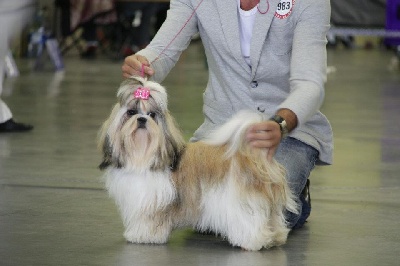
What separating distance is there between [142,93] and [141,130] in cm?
11

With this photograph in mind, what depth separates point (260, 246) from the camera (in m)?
3.27

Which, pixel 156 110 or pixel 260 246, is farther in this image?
pixel 260 246

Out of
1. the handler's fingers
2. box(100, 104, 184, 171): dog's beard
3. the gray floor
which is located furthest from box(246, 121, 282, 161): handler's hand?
the gray floor

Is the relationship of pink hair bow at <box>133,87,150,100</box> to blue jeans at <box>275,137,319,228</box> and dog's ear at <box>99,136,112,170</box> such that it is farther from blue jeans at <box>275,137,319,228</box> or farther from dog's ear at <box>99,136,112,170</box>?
blue jeans at <box>275,137,319,228</box>

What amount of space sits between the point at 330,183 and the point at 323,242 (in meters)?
1.22

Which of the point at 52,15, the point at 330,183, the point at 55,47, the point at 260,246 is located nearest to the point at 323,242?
the point at 260,246

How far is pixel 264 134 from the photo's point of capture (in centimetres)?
297

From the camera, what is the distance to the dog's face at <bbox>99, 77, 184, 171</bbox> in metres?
3.04

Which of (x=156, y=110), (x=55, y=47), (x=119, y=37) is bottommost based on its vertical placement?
(x=119, y=37)

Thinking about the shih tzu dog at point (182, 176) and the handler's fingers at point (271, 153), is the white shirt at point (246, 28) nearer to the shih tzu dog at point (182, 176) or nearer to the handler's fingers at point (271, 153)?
the shih tzu dog at point (182, 176)

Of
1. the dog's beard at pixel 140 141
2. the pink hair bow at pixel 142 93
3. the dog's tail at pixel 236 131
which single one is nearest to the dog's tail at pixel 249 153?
the dog's tail at pixel 236 131

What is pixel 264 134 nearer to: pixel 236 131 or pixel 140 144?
pixel 236 131

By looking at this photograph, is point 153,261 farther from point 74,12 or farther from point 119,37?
point 119,37

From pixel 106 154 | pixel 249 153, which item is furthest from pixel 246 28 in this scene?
pixel 106 154
